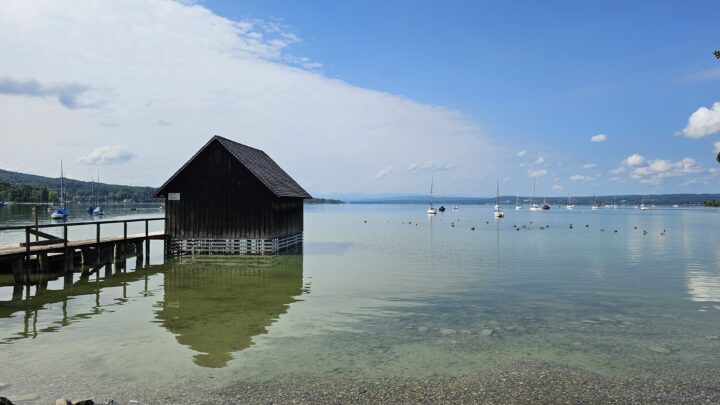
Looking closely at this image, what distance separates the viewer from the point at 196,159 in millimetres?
32562

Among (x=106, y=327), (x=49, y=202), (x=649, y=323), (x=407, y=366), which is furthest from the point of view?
(x=49, y=202)

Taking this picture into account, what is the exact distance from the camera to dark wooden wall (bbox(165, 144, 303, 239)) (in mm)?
32438

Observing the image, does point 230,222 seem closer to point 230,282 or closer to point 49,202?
point 230,282

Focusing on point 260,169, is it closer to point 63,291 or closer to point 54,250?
point 54,250

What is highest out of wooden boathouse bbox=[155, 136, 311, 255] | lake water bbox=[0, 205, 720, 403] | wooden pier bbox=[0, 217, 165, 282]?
wooden boathouse bbox=[155, 136, 311, 255]

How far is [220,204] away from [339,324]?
19897mm

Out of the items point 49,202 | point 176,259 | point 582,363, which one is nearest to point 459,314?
point 582,363

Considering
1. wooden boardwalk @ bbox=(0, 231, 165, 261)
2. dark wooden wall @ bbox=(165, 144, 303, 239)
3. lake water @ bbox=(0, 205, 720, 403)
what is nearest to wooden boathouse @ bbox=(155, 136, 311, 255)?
dark wooden wall @ bbox=(165, 144, 303, 239)

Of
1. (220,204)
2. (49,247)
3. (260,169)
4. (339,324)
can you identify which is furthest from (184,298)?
(260,169)

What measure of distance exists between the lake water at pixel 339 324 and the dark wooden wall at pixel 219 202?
13.5 feet

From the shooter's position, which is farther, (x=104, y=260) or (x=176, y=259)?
(x=176, y=259)

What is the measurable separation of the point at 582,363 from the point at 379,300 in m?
8.81

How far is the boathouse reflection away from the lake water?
0.07 metres

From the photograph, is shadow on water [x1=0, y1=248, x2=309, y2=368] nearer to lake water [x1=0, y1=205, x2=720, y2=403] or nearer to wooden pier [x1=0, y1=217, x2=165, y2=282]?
lake water [x1=0, y1=205, x2=720, y2=403]
